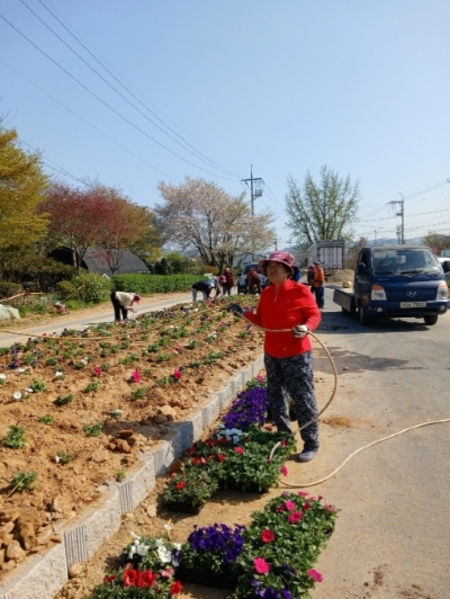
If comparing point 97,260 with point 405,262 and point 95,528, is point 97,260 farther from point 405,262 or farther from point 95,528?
point 95,528

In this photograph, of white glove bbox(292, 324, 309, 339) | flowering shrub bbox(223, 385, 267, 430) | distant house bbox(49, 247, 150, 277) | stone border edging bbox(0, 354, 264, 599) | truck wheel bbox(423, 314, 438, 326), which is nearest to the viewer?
stone border edging bbox(0, 354, 264, 599)

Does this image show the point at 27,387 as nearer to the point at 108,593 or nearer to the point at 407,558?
A: the point at 108,593

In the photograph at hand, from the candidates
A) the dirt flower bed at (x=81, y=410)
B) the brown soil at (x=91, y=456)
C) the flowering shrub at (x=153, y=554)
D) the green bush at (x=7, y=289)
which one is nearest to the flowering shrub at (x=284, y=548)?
the brown soil at (x=91, y=456)

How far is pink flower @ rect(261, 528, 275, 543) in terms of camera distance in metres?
2.98

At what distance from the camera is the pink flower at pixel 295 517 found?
127 inches

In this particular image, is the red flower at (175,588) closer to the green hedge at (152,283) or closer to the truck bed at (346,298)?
the truck bed at (346,298)

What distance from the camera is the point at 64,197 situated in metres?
32.7

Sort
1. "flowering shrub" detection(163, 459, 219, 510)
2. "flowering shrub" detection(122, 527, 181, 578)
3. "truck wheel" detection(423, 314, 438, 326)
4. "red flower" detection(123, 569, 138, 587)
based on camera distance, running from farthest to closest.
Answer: "truck wheel" detection(423, 314, 438, 326) → "flowering shrub" detection(163, 459, 219, 510) → "flowering shrub" detection(122, 527, 181, 578) → "red flower" detection(123, 569, 138, 587)

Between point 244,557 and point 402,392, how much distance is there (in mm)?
4809

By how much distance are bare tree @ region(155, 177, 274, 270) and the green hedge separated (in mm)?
9756

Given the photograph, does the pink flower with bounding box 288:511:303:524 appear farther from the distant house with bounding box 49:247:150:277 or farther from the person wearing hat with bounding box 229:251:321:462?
the distant house with bounding box 49:247:150:277

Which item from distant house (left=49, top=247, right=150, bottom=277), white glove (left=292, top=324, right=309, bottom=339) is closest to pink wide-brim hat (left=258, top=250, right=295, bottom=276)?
white glove (left=292, top=324, right=309, bottom=339)

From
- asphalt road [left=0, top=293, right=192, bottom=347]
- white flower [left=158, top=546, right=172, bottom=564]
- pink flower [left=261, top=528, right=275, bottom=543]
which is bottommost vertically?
asphalt road [left=0, top=293, right=192, bottom=347]

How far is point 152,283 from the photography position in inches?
1345
